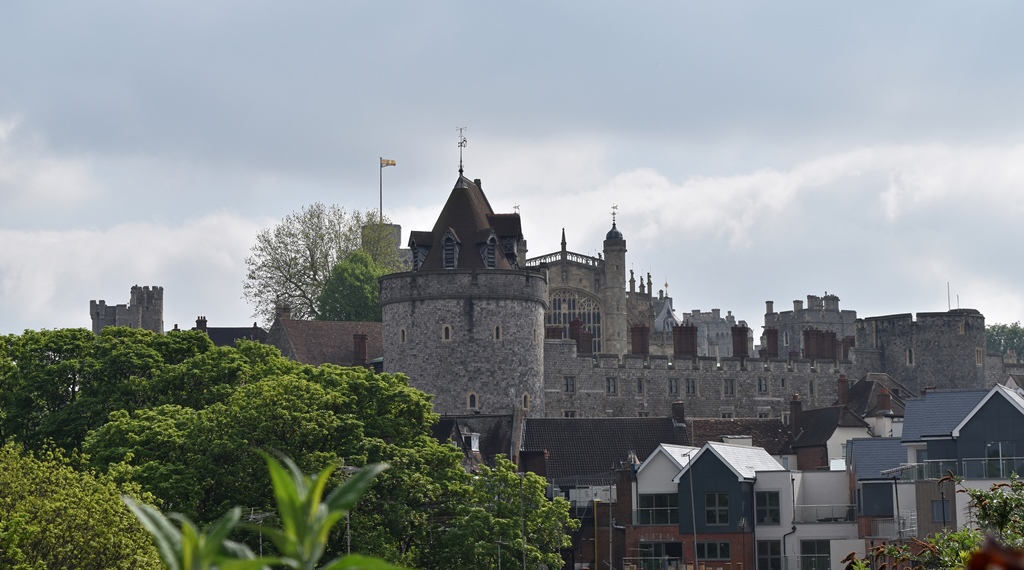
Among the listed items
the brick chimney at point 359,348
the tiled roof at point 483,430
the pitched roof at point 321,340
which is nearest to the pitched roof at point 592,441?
the tiled roof at point 483,430

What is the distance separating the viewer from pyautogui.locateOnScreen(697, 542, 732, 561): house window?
190 ft

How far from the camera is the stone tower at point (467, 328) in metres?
74.4

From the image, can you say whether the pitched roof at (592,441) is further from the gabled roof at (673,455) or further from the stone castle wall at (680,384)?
the stone castle wall at (680,384)

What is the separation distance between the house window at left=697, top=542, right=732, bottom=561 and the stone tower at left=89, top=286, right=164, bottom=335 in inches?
3279

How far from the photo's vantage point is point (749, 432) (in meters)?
77.6

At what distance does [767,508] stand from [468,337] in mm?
20156

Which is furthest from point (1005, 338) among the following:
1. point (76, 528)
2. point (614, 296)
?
point (76, 528)

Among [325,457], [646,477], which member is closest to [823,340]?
[646,477]

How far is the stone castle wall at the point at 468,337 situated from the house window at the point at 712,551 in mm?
17865

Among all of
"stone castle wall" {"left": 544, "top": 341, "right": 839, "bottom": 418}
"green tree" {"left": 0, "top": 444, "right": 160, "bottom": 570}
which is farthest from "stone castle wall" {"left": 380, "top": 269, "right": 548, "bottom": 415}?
"green tree" {"left": 0, "top": 444, "right": 160, "bottom": 570}

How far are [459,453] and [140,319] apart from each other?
87.5 m

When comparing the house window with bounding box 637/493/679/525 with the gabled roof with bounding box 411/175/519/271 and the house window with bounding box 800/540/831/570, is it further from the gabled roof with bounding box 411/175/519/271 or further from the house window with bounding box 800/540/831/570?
the gabled roof with bounding box 411/175/519/271

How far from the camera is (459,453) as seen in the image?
168 ft

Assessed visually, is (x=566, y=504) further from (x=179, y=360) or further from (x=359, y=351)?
(x=359, y=351)
